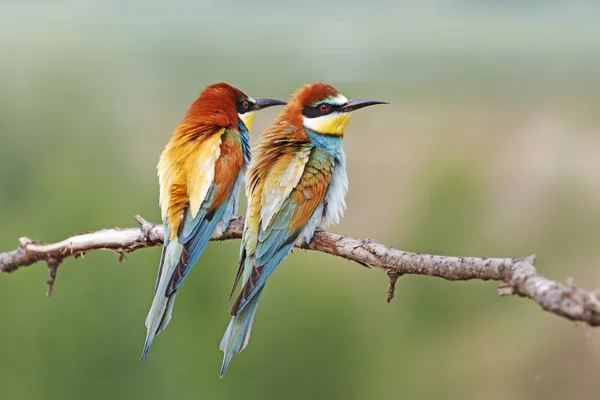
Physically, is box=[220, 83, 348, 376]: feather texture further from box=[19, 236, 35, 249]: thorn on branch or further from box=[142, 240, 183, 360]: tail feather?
box=[19, 236, 35, 249]: thorn on branch

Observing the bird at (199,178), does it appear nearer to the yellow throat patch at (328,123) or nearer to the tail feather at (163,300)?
the tail feather at (163,300)

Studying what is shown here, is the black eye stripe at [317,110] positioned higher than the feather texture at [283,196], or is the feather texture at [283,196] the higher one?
the black eye stripe at [317,110]

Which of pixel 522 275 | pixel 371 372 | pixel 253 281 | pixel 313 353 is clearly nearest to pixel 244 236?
pixel 253 281

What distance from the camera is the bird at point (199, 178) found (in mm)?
1888

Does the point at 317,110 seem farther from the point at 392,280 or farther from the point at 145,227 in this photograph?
the point at 392,280

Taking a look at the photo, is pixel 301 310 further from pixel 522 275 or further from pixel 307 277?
pixel 522 275

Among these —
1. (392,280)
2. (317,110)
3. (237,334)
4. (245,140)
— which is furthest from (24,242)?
(392,280)

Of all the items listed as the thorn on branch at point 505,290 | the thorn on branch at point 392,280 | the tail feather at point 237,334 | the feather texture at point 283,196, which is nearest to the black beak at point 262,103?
the feather texture at point 283,196

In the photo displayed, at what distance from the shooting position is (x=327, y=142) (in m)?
2.16

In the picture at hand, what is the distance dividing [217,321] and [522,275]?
8.06 meters

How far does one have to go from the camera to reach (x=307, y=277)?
33.8 feet

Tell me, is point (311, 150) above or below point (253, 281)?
above

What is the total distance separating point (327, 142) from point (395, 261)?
595 millimetres

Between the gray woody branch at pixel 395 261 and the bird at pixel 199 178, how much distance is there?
3.4 inches
